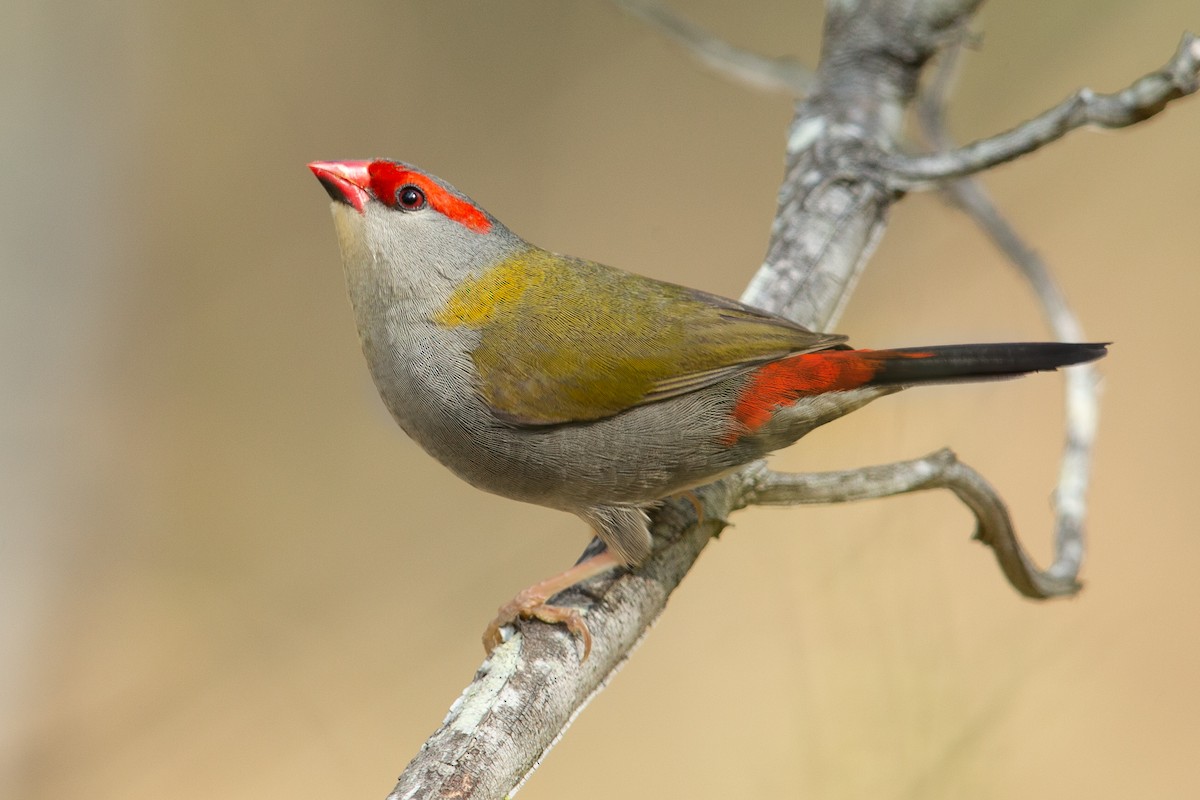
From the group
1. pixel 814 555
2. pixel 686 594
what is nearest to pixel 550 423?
pixel 814 555

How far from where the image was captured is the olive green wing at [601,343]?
239 centimetres

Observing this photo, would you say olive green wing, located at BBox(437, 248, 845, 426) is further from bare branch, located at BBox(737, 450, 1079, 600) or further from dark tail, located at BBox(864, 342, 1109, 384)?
bare branch, located at BBox(737, 450, 1079, 600)

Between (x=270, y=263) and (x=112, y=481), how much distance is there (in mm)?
1276

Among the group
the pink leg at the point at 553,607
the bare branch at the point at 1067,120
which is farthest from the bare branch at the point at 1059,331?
the pink leg at the point at 553,607

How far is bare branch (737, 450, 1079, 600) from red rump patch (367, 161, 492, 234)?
90 centimetres

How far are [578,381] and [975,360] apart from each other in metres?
0.82

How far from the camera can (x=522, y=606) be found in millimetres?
2262

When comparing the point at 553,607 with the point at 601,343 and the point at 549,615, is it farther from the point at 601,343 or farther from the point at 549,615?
the point at 601,343

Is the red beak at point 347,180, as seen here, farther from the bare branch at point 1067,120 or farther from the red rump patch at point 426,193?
the bare branch at point 1067,120

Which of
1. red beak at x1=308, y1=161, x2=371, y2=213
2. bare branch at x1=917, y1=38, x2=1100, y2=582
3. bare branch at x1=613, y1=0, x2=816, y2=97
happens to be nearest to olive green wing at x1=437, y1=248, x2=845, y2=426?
red beak at x1=308, y1=161, x2=371, y2=213

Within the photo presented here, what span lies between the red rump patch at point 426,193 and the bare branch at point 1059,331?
1.30m

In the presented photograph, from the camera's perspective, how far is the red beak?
2.48 metres

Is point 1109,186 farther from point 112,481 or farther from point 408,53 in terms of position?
point 112,481

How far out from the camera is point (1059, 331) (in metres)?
3.27
